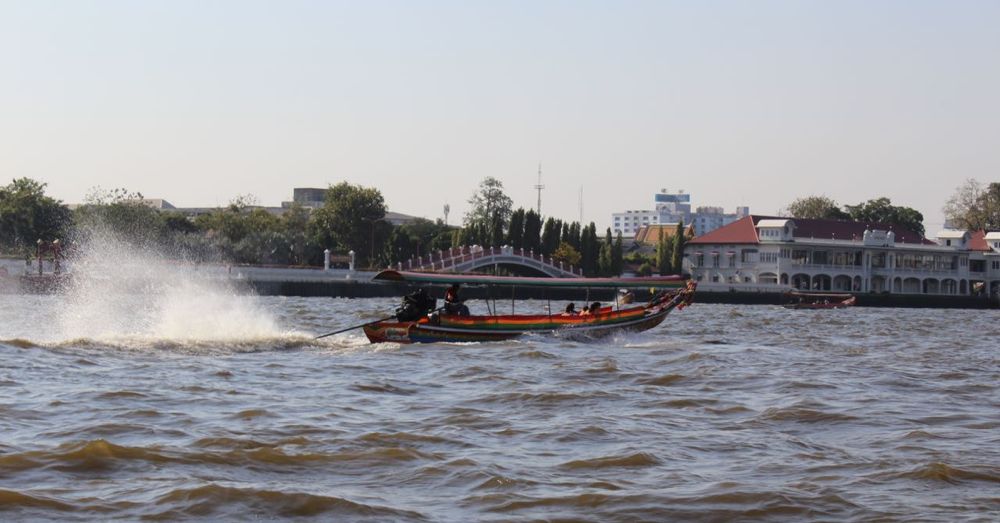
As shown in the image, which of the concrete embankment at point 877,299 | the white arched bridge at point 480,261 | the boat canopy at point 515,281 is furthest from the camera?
the concrete embankment at point 877,299

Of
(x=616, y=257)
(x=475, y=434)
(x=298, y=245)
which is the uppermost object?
(x=298, y=245)

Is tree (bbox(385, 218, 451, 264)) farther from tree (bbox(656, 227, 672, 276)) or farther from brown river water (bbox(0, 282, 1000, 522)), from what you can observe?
brown river water (bbox(0, 282, 1000, 522))

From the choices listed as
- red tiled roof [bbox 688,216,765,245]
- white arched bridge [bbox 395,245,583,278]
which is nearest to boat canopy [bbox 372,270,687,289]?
white arched bridge [bbox 395,245,583,278]

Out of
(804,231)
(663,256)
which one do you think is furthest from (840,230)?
(663,256)

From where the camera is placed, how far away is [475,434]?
15.1 meters

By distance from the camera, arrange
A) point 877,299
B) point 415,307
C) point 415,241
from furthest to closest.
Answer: point 415,241 → point 877,299 → point 415,307

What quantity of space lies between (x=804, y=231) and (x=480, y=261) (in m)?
30.8

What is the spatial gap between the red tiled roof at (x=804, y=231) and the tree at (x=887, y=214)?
50.8ft

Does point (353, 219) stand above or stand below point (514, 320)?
above

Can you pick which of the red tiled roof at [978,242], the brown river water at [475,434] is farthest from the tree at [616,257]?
the brown river water at [475,434]

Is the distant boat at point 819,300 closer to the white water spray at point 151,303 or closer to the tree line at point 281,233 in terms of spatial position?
the tree line at point 281,233

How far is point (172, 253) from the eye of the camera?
87.8m

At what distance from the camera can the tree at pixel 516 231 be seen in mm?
96625

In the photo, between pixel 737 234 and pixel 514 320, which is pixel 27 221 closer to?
pixel 737 234
